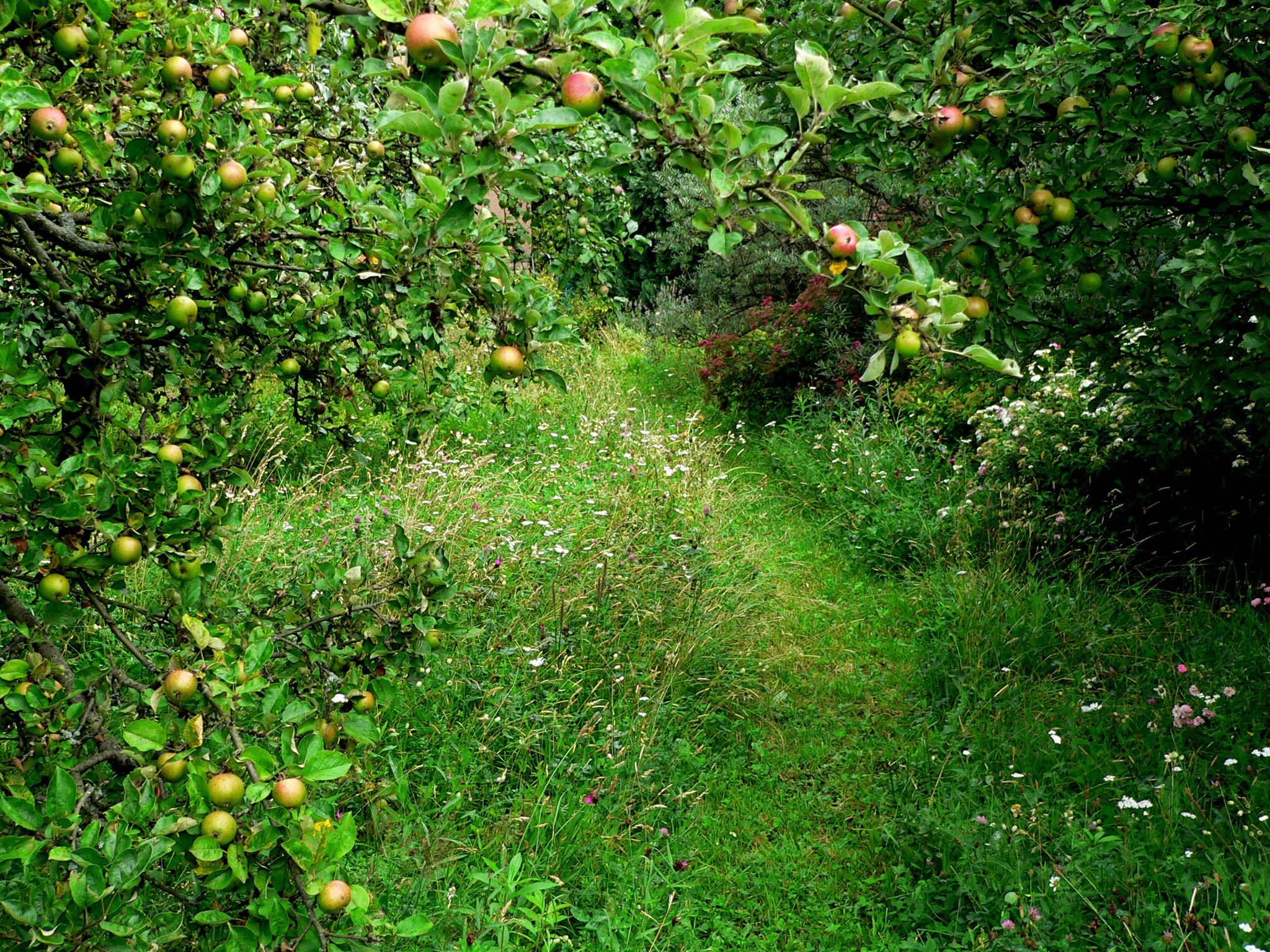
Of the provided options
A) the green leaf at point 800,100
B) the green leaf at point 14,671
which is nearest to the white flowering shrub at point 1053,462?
the green leaf at point 800,100

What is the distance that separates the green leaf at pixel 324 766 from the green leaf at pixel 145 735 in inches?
8.8

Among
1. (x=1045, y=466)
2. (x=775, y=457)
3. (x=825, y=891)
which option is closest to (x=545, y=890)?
(x=825, y=891)

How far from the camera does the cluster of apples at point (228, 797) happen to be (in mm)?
1319

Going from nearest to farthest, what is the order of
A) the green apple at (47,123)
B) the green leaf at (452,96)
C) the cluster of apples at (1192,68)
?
the green leaf at (452,96)
the green apple at (47,123)
the cluster of apples at (1192,68)

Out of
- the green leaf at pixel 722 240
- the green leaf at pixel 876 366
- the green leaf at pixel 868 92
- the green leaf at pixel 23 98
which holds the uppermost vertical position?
the green leaf at pixel 868 92

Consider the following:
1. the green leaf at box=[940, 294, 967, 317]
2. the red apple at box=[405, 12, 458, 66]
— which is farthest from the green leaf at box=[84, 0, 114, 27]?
the green leaf at box=[940, 294, 967, 317]

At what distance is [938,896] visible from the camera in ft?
9.33

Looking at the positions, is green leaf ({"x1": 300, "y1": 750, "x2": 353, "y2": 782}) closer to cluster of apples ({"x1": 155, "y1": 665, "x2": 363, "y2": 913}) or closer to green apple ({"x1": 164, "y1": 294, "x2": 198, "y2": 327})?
cluster of apples ({"x1": 155, "y1": 665, "x2": 363, "y2": 913})

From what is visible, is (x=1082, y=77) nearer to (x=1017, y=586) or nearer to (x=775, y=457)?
(x=1017, y=586)

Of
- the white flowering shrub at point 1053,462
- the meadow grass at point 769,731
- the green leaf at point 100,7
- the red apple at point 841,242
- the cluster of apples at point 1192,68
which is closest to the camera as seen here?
the red apple at point 841,242

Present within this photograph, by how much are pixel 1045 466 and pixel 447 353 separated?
382 centimetres

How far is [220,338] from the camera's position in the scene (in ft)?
6.26

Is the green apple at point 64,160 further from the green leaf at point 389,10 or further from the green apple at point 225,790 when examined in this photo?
the green apple at point 225,790

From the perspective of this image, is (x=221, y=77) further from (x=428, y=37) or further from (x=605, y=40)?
(x=605, y=40)
